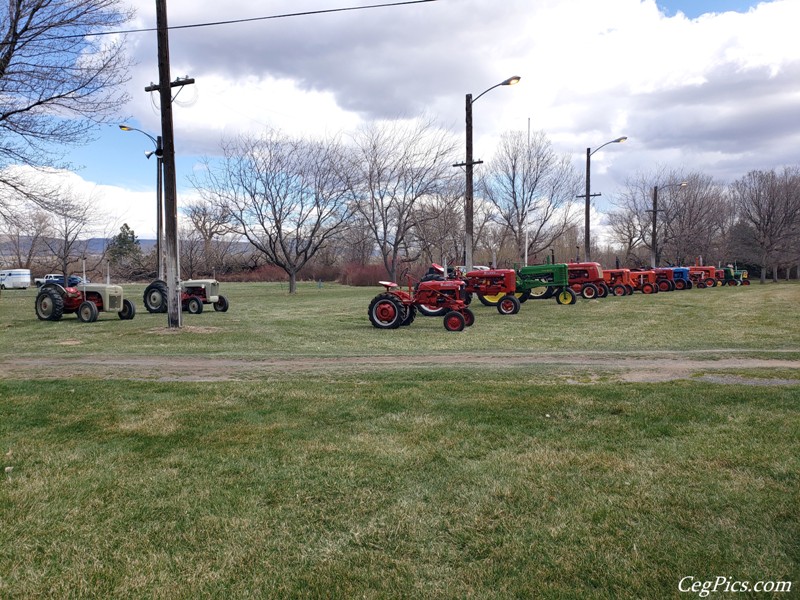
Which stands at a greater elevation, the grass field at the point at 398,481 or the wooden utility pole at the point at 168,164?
the wooden utility pole at the point at 168,164

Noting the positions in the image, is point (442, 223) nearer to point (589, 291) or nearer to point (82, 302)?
point (589, 291)

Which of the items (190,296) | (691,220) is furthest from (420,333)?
(691,220)

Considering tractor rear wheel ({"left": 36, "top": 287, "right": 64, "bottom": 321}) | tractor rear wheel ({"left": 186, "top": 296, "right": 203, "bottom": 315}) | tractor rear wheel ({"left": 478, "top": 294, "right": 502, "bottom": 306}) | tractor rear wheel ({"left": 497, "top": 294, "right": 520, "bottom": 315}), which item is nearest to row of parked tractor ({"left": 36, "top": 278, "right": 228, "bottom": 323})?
tractor rear wheel ({"left": 36, "top": 287, "right": 64, "bottom": 321})

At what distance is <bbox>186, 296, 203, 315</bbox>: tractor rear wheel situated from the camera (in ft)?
72.4

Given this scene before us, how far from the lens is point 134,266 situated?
71.2 meters

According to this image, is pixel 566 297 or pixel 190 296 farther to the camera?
pixel 566 297

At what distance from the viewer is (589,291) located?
26297 mm

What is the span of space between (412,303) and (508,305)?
15.1 feet

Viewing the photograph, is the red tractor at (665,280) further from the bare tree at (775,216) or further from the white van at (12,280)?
the white van at (12,280)

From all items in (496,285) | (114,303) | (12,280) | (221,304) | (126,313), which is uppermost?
(12,280)

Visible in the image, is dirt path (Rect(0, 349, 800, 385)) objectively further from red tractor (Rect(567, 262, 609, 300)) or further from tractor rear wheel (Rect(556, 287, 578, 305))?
red tractor (Rect(567, 262, 609, 300))

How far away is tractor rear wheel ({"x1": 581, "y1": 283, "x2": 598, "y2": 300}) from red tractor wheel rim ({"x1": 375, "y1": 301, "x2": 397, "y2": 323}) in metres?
13.1

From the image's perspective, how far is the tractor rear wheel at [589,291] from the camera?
26.3 m

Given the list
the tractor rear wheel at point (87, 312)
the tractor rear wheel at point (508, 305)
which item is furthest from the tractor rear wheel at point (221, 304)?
the tractor rear wheel at point (508, 305)
